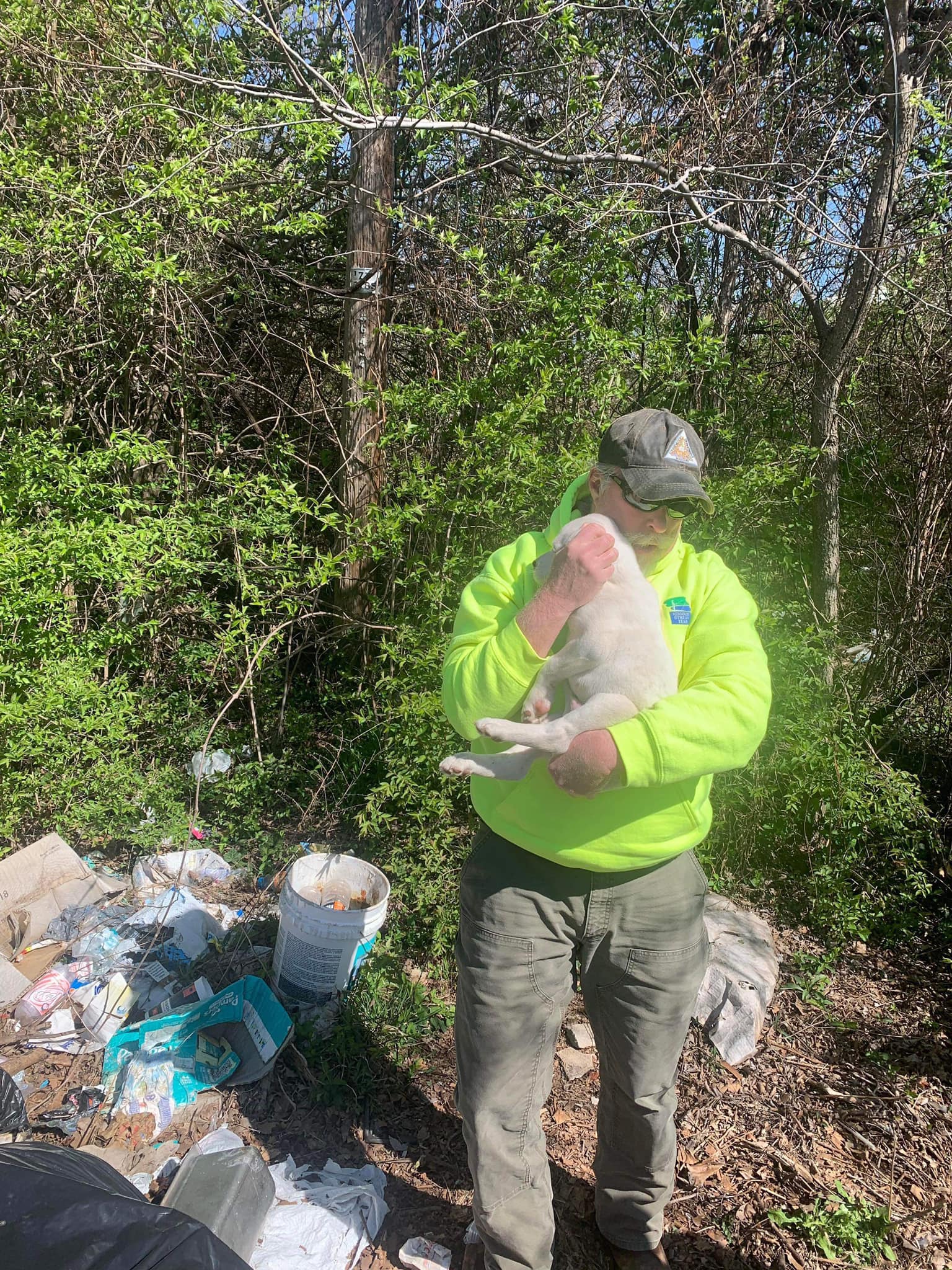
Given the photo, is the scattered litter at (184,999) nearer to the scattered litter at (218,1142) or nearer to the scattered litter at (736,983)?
the scattered litter at (218,1142)

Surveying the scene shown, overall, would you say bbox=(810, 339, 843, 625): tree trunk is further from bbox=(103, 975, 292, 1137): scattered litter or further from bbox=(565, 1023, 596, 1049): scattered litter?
bbox=(103, 975, 292, 1137): scattered litter

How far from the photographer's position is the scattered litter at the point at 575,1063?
314cm

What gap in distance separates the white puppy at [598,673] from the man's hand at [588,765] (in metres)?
0.03

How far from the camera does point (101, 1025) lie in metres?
3.09

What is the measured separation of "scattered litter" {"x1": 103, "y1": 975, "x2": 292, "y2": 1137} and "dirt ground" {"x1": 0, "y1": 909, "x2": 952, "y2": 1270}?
0.21ft

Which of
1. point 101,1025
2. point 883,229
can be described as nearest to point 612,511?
point 101,1025

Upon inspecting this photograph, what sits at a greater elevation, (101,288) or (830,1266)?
(101,288)

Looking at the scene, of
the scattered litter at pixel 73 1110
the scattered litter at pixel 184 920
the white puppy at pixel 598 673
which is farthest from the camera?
the scattered litter at pixel 184 920

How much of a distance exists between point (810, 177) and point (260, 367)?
3.26 m

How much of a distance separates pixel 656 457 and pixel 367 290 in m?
2.93

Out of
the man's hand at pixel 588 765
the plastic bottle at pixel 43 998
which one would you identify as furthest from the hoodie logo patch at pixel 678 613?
the plastic bottle at pixel 43 998

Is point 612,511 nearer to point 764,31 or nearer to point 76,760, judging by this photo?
point 76,760

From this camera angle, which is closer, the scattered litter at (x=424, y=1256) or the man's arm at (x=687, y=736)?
the man's arm at (x=687, y=736)

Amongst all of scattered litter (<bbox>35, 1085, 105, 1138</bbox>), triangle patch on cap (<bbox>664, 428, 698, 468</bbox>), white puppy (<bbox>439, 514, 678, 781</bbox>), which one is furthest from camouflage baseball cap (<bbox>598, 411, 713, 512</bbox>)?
scattered litter (<bbox>35, 1085, 105, 1138</bbox>)
